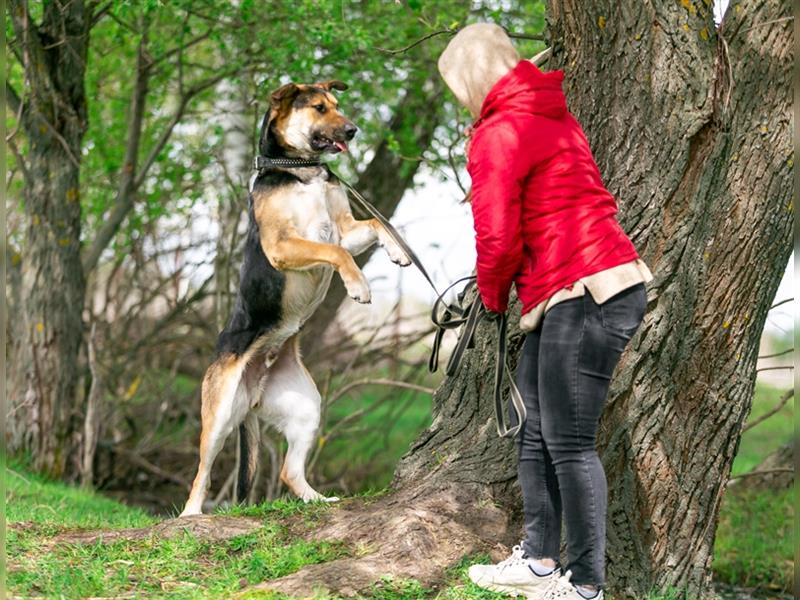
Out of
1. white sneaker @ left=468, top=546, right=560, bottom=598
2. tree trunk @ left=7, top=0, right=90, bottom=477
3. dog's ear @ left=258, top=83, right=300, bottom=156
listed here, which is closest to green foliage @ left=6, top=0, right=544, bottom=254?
tree trunk @ left=7, top=0, right=90, bottom=477

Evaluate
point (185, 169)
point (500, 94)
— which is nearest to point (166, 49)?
point (185, 169)

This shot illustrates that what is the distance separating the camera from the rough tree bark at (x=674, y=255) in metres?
4.67

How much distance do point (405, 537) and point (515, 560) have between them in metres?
0.52

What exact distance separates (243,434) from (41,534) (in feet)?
4.30

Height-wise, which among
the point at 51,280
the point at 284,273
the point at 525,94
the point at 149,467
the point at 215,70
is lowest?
the point at 149,467

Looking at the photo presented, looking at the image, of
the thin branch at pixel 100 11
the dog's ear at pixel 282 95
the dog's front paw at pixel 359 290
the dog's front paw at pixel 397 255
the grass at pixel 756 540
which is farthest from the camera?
the thin branch at pixel 100 11

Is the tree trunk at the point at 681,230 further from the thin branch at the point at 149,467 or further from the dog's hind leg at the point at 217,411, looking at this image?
the thin branch at the point at 149,467

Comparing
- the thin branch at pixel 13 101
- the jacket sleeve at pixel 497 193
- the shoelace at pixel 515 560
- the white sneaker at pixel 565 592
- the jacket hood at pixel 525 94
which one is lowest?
the white sneaker at pixel 565 592

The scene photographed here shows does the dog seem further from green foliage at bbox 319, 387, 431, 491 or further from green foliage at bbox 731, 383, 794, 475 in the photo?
green foliage at bbox 731, 383, 794, 475

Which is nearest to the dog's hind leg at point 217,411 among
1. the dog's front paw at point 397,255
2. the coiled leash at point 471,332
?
the dog's front paw at point 397,255

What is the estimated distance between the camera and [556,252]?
3.75 metres

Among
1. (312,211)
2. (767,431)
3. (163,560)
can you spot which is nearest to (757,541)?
(312,211)

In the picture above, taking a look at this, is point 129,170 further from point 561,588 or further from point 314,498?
point 561,588

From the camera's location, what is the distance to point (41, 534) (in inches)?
187
